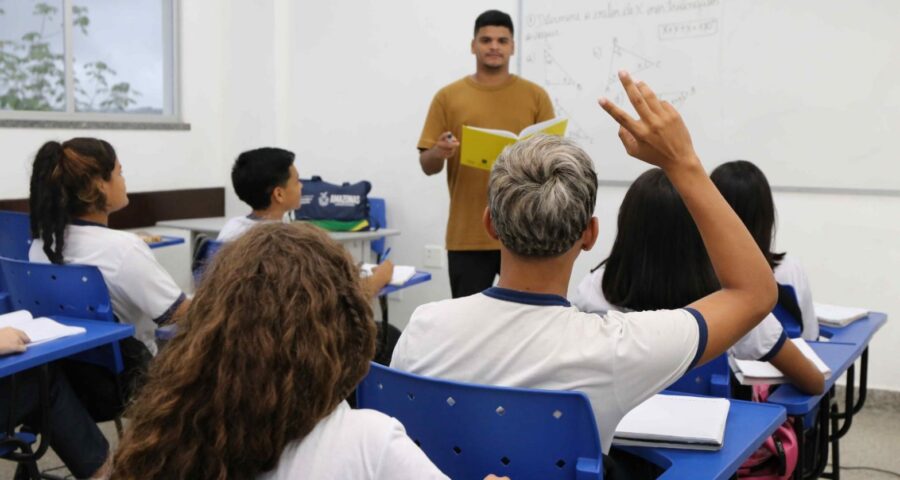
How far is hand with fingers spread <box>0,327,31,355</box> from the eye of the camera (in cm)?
186

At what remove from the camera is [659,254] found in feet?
5.83

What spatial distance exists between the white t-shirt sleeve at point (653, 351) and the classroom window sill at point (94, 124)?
3957 millimetres

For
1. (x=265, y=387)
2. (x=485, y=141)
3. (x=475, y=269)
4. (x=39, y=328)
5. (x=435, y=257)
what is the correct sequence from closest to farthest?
(x=265, y=387), (x=39, y=328), (x=485, y=141), (x=475, y=269), (x=435, y=257)

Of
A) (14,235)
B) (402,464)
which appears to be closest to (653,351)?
(402,464)

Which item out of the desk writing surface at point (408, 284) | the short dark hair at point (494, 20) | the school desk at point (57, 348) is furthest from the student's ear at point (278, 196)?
the short dark hair at point (494, 20)

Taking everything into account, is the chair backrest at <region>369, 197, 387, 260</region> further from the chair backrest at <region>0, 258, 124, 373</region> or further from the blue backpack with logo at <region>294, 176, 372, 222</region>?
the chair backrest at <region>0, 258, 124, 373</region>

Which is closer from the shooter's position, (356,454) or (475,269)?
(356,454)

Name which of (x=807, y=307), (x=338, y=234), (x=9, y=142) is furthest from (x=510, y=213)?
(x=9, y=142)

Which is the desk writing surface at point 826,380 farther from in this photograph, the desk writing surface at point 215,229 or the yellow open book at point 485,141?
the desk writing surface at point 215,229

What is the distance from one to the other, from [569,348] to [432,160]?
2178 mm

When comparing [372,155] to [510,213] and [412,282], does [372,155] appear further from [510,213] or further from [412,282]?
[510,213]

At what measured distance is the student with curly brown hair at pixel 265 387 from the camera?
36.3 inches

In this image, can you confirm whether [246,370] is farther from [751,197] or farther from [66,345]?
[751,197]

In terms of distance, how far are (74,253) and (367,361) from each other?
1777 millimetres
